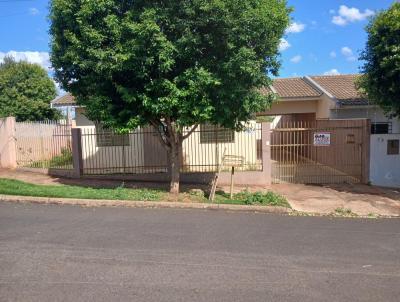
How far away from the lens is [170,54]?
942 cm

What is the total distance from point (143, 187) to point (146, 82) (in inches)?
163

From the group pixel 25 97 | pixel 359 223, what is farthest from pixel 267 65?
pixel 25 97

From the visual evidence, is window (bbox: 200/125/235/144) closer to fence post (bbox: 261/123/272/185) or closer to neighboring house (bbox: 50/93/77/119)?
fence post (bbox: 261/123/272/185)

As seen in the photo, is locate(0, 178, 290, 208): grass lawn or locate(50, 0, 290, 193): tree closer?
locate(50, 0, 290, 193): tree

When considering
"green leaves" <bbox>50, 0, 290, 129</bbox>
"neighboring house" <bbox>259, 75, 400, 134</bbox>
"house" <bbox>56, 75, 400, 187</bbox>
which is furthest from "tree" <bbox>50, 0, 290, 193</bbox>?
"neighboring house" <bbox>259, 75, 400, 134</bbox>

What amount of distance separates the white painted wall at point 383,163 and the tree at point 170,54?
568 cm

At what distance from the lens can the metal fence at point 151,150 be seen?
15.1m

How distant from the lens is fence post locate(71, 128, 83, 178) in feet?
48.2

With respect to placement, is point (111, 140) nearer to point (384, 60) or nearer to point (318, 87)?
point (384, 60)

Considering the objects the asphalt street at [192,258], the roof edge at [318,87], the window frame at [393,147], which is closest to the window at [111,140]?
the asphalt street at [192,258]

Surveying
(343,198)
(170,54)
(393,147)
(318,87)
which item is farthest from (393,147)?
(170,54)

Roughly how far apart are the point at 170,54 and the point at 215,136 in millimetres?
7005

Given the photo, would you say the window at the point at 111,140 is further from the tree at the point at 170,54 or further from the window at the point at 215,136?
the tree at the point at 170,54

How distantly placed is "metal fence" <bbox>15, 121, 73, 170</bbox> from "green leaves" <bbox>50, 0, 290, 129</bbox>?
18.1 feet
